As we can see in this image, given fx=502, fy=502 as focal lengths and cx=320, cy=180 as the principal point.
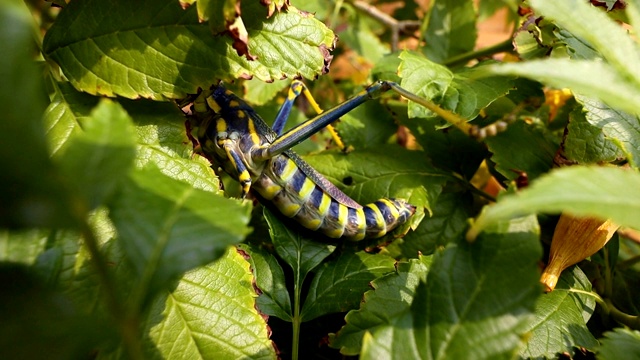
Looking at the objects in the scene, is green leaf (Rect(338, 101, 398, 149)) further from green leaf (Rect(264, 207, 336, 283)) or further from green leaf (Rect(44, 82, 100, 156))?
green leaf (Rect(44, 82, 100, 156))

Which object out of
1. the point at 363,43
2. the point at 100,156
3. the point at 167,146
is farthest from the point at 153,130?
the point at 363,43

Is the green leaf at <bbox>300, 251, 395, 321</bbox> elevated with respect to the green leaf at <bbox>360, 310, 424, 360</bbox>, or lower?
lower

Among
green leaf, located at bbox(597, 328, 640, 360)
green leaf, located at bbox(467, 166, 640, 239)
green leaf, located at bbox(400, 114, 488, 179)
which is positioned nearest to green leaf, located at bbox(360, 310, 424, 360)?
green leaf, located at bbox(467, 166, 640, 239)

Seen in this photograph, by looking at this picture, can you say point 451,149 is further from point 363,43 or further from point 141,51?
point 363,43

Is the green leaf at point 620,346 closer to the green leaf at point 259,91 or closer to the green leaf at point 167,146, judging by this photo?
the green leaf at point 167,146

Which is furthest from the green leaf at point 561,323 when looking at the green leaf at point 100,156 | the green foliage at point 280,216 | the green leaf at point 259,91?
the green leaf at point 259,91

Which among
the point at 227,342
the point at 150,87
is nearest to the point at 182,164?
the point at 150,87

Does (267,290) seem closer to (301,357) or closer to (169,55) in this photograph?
(301,357)
